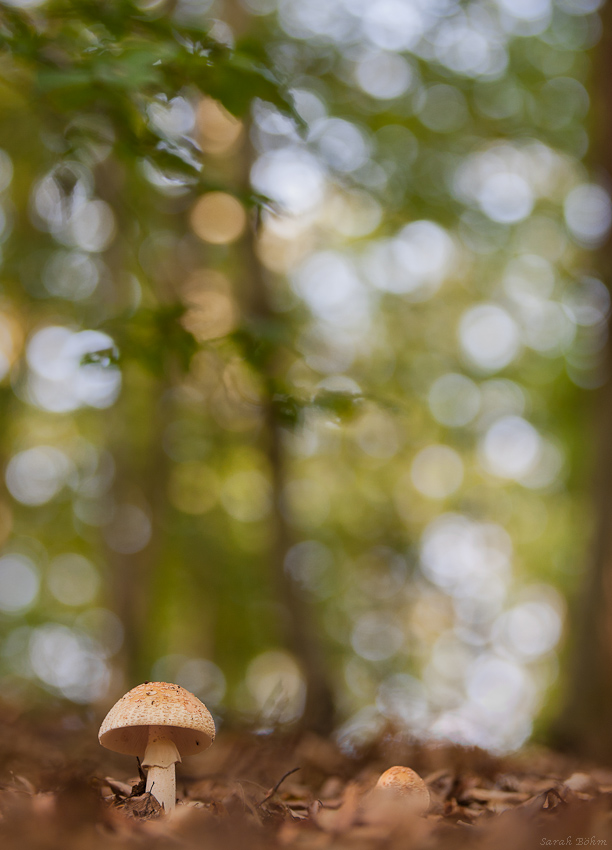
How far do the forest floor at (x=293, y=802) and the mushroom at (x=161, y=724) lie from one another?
9 cm

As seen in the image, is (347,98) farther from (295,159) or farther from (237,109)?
(237,109)

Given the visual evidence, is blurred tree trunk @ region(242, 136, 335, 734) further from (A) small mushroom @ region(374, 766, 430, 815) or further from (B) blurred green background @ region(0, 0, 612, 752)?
(A) small mushroom @ region(374, 766, 430, 815)

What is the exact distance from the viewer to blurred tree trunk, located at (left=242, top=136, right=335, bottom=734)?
5.45 m

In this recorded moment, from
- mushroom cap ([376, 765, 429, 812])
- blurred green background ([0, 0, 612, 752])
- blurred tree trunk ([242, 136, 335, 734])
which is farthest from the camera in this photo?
blurred tree trunk ([242, 136, 335, 734])

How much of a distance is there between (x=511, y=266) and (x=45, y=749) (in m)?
8.84

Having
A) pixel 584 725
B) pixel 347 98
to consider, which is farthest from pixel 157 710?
pixel 347 98

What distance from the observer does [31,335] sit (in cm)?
945

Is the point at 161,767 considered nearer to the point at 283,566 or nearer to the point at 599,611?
the point at 283,566

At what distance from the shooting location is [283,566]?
6133 mm

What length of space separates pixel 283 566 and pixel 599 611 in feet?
9.47

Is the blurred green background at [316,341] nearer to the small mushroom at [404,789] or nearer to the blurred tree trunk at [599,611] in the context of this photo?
the blurred tree trunk at [599,611]

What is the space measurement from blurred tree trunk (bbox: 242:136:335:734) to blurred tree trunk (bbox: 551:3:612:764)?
1.98 meters
